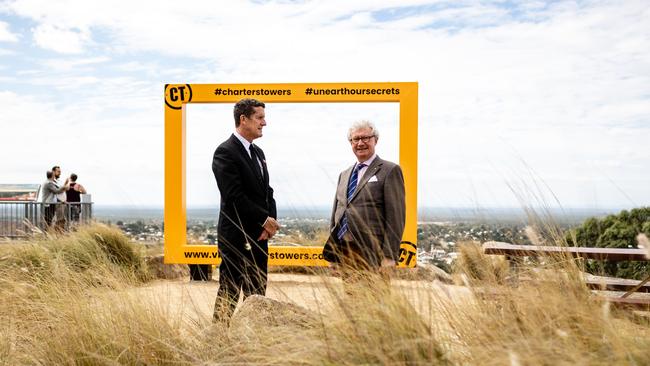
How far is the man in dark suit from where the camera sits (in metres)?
4.68

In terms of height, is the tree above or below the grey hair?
below

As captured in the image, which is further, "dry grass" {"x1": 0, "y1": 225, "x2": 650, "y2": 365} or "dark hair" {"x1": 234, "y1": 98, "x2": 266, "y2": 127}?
"dark hair" {"x1": 234, "y1": 98, "x2": 266, "y2": 127}

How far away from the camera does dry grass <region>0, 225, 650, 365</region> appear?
2.97m

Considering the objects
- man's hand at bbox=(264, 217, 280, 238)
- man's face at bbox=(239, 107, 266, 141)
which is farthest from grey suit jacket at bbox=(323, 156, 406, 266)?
man's face at bbox=(239, 107, 266, 141)

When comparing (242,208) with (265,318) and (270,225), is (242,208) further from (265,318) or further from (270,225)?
(265,318)

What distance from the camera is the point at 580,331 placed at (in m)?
3.23

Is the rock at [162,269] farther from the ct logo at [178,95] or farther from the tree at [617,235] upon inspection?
the tree at [617,235]

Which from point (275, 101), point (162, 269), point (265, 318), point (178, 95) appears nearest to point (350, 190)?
point (265, 318)

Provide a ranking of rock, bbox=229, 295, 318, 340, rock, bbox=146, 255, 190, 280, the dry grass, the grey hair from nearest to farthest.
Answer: the dry grass, rock, bbox=229, 295, 318, 340, the grey hair, rock, bbox=146, 255, 190, 280

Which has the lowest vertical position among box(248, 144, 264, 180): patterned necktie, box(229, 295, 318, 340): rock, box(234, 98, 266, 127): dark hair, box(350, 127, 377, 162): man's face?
box(229, 295, 318, 340): rock

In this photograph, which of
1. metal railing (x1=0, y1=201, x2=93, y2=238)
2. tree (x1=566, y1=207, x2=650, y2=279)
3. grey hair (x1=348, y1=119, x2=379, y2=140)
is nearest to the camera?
grey hair (x1=348, y1=119, x2=379, y2=140)

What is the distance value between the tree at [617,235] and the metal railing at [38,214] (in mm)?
9967

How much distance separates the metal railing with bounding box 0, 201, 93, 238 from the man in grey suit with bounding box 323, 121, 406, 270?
1094 centimetres

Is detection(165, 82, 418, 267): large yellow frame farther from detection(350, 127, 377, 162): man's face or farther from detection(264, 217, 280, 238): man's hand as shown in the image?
detection(350, 127, 377, 162): man's face
